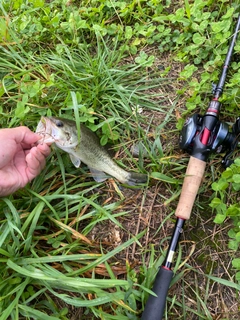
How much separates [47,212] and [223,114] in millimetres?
1950

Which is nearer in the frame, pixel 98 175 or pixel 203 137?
pixel 203 137

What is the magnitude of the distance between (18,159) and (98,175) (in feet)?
2.51

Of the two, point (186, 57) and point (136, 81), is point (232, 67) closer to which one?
point (186, 57)

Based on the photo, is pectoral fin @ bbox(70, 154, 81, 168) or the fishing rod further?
pectoral fin @ bbox(70, 154, 81, 168)

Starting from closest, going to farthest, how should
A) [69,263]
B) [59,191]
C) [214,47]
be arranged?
1. [69,263]
2. [59,191]
3. [214,47]

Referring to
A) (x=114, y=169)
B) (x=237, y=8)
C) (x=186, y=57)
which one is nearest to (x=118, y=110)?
(x=114, y=169)

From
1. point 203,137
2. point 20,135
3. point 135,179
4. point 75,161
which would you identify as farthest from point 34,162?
point 203,137

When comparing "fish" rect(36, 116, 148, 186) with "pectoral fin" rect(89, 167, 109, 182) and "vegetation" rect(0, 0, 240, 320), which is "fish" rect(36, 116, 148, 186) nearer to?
"pectoral fin" rect(89, 167, 109, 182)

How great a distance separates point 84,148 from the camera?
3029 mm

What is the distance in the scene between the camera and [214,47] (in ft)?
11.4

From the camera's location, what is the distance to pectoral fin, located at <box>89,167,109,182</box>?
3232 mm

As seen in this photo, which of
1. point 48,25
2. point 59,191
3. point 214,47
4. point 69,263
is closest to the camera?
point 69,263

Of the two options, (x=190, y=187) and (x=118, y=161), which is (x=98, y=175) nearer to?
(x=118, y=161)

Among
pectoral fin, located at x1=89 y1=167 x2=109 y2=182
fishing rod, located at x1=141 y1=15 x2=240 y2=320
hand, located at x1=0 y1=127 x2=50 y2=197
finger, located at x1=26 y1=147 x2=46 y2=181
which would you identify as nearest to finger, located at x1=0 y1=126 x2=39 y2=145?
hand, located at x1=0 y1=127 x2=50 y2=197
